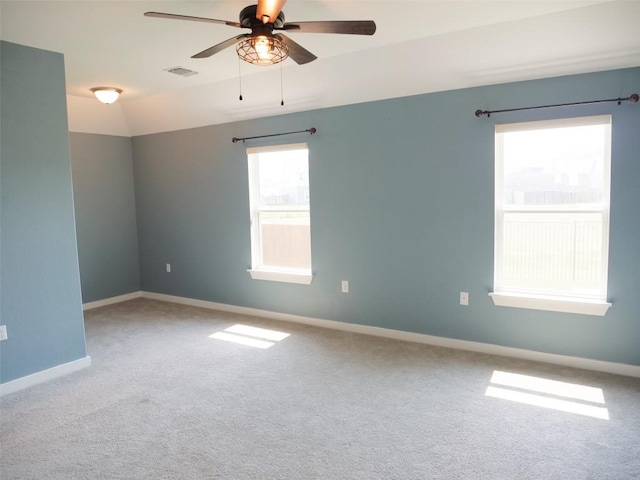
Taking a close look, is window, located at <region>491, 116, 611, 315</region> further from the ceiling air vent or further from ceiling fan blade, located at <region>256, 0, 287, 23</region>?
the ceiling air vent

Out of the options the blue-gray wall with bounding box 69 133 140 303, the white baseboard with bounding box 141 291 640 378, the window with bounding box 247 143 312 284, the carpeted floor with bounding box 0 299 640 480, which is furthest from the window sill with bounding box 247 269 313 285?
the blue-gray wall with bounding box 69 133 140 303

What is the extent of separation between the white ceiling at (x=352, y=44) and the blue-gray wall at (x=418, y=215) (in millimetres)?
214

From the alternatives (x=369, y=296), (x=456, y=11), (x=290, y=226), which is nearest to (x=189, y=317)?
(x=290, y=226)

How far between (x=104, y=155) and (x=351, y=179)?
11.2 feet

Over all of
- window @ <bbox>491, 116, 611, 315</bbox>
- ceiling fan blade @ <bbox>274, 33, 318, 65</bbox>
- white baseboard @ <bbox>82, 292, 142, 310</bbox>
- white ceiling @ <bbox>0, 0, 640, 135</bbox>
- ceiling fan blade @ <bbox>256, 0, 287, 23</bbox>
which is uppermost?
white ceiling @ <bbox>0, 0, 640, 135</bbox>

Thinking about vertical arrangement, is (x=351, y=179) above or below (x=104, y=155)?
below

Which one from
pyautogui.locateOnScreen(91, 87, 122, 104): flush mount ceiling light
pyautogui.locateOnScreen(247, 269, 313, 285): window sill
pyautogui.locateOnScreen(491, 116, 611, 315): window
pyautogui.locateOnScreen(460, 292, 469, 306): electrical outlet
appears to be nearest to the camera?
pyautogui.locateOnScreen(491, 116, 611, 315): window

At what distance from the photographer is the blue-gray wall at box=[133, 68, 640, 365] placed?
10.5 feet

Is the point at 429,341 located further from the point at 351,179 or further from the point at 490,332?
the point at 351,179

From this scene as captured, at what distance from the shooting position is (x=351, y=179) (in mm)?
4242

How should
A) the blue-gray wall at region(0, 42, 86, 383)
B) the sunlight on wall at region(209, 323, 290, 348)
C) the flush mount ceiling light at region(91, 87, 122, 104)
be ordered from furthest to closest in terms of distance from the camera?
the flush mount ceiling light at region(91, 87, 122, 104), the sunlight on wall at region(209, 323, 290, 348), the blue-gray wall at region(0, 42, 86, 383)

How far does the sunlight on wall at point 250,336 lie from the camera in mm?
4094

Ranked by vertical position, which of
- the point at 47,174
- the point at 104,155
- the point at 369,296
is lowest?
the point at 369,296

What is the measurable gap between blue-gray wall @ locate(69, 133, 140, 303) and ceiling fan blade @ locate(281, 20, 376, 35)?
13.9 feet
